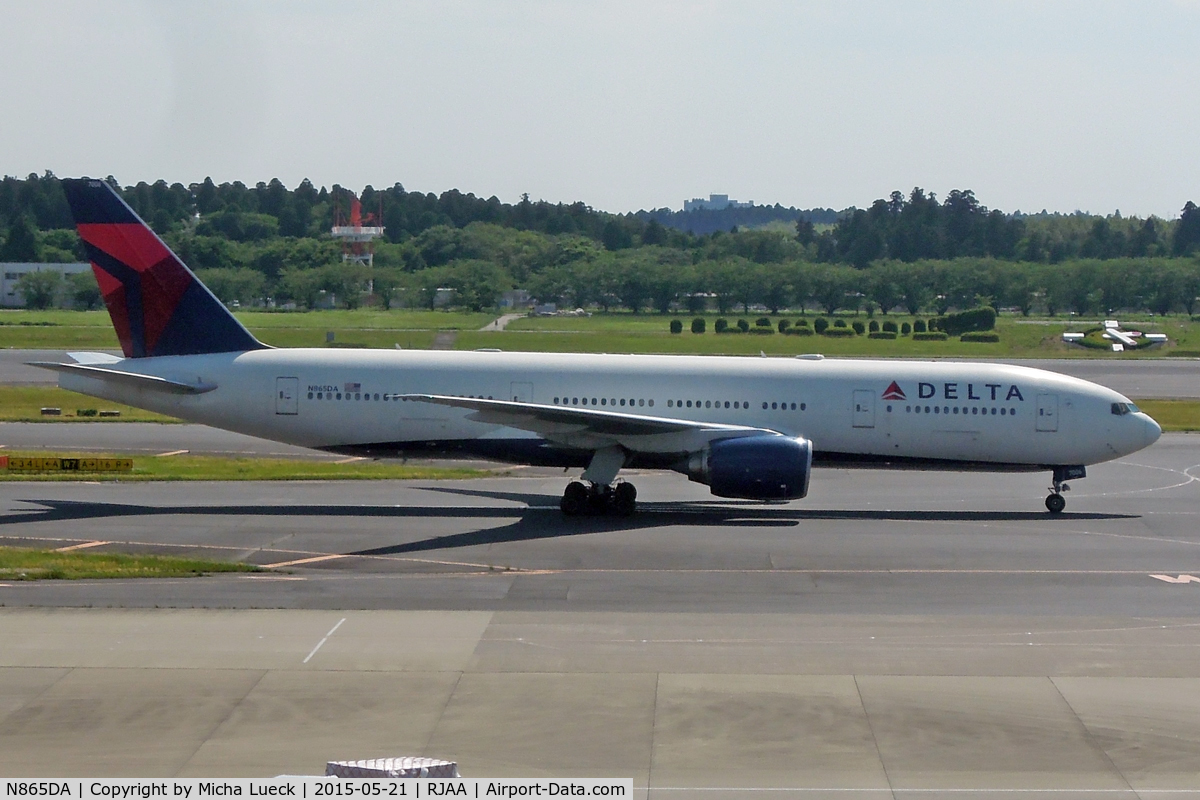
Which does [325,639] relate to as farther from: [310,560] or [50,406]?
[50,406]

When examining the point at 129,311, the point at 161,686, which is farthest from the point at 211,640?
the point at 129,311

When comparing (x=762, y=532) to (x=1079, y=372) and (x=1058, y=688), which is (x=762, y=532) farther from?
(x=1079, y=372)

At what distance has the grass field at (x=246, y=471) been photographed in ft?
109

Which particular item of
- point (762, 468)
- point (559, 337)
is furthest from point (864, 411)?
point (559, 337)

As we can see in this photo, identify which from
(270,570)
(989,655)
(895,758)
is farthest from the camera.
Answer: (270,570)

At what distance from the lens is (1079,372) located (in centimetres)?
6862

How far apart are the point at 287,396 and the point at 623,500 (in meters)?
8.03

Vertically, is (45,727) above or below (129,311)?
below

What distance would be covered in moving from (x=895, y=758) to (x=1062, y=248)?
172247 mm

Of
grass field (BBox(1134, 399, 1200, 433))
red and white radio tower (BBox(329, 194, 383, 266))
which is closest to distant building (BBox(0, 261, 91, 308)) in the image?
red and white radio tower (BBox(329, 194, 383, 266))

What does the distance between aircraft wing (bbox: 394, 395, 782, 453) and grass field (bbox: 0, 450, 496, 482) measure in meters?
6.44

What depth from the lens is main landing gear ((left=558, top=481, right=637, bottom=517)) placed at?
28.2 metres

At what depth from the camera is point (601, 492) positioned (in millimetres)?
28266

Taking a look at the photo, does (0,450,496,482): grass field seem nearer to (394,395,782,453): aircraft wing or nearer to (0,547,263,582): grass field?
(394,395,782,453): aircraft wing
